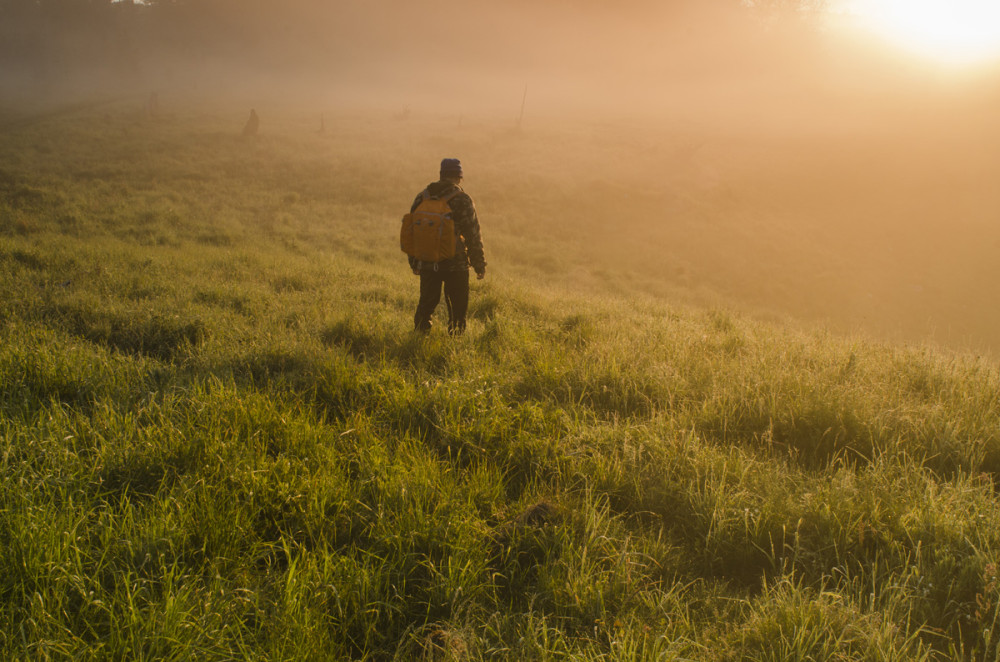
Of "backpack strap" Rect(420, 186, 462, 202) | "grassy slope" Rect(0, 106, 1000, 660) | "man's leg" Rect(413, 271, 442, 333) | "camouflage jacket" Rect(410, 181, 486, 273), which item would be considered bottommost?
"grassy slope" Rect(0, 106, 1000, 660)

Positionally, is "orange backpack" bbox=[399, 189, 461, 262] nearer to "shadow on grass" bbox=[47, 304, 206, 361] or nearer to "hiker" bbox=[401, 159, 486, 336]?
"hiker" bbox=[401, 159, 486, 336]

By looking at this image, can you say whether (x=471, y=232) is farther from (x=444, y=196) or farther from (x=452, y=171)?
(x=452, y=171)

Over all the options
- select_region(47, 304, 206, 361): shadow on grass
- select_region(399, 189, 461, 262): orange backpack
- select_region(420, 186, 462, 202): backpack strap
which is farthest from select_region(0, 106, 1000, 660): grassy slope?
select_region(420, 186, 462, 202): backpack strap

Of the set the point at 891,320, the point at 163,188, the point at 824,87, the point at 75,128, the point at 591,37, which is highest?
the point at 591,37

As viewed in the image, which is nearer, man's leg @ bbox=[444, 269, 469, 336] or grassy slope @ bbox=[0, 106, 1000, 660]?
grassy slope @ bbox=[0, 106, 1000, 660]

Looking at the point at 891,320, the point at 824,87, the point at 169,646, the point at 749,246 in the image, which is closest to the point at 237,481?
the point at 169,646

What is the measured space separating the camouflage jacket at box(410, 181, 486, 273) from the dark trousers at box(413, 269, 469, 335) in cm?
10

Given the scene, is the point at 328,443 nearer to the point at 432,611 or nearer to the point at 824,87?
the point at 432,611

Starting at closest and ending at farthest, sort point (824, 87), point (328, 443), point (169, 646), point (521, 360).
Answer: point (169, 646) < point (328, 443) < point (521, 360) < point (824, 87)

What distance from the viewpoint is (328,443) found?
130 inches

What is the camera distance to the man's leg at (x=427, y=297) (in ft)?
20.2

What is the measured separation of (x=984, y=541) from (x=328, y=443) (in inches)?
143

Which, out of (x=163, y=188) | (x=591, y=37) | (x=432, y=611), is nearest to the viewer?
(x=432, y=611)

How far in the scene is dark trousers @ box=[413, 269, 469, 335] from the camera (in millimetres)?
6180
